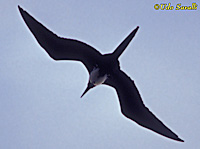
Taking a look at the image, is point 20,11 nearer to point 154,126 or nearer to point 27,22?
point 27,22

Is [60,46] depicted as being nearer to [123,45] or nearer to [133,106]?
[123,45]

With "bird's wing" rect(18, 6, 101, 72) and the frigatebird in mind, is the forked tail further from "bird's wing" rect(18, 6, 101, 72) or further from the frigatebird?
"bird's wing" rect(18, 6, 101, 72)

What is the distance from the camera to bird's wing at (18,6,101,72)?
1342 cm

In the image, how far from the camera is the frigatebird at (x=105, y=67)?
532 inches

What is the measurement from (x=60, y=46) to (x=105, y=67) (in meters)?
2.18

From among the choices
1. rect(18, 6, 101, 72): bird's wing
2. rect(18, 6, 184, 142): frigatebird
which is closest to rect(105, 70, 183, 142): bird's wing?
rect(18, 6, 184, 142): frigatebird

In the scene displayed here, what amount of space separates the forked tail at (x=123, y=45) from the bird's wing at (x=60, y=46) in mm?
1021

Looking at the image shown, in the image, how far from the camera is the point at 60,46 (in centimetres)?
A: 1413

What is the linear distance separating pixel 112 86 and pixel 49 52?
3403 mm

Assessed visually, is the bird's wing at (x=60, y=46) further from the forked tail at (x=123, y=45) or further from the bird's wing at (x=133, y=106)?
the bird's wing at (x=133, y=106)

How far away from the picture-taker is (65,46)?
1405 centimetres

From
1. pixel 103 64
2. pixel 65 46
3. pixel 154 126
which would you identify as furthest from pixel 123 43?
pixel 154 126

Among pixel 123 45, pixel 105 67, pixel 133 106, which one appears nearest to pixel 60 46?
pixel 105 67

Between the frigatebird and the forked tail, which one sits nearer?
the forked tail
